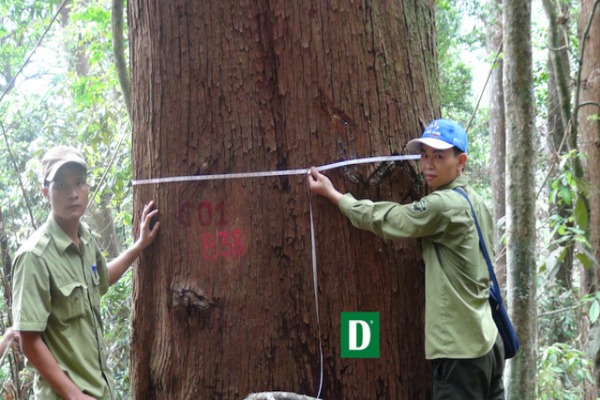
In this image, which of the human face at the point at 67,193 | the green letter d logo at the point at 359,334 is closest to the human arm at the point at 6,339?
the human face at the point at 67,193

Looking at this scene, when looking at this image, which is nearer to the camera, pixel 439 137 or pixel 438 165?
pixel 439 137

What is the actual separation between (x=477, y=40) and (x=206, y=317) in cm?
1323

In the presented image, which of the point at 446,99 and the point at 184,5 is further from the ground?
the point at 446,99

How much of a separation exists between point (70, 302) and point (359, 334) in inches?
49.6

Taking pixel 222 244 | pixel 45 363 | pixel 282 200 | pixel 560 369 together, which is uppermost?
pixel 282 200

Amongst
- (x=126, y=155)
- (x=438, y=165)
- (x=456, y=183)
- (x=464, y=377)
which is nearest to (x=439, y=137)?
(x=438, y=165)

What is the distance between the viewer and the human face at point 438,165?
246 centimetres

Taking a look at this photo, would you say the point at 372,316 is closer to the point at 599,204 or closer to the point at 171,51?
the point at 171,51

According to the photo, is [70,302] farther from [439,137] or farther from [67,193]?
[439,137]

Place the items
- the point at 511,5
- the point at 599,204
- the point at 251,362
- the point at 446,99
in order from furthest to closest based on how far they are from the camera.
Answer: the point at 446,99 → the point at 599,204 → the point at 511,5 → the point at 251,362

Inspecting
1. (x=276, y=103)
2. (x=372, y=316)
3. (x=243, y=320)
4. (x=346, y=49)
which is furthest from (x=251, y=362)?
(x=346, y=49)

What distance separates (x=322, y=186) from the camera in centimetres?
229

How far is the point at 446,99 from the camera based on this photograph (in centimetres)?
1229

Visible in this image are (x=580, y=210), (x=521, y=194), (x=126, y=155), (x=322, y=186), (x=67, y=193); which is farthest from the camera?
(x=126, y=155)
